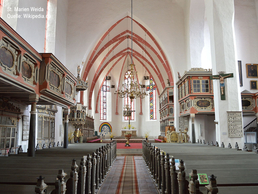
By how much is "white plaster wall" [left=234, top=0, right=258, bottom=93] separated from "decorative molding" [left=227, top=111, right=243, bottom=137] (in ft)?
20.7

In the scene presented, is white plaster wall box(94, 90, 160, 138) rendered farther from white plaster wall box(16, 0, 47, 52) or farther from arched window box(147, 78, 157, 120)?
white plaster wall box(16, 0, 47, 52)

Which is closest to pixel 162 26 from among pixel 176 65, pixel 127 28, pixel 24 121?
pixel 176 65

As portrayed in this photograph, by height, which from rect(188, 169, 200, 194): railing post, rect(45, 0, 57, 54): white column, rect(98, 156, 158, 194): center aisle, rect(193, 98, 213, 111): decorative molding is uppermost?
rect(45, 0, 57, 54): white column

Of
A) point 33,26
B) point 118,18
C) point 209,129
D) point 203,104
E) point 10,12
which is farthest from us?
point 118,18

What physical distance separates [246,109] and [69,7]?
14.7 m

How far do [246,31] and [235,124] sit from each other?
354 inches

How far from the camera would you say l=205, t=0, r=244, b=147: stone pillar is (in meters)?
11.1

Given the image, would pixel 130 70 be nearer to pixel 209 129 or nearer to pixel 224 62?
pixel 224 62

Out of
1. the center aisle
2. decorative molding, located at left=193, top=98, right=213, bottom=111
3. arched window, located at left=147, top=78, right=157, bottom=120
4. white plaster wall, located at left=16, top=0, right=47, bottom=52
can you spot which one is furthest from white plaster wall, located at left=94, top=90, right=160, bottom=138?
the center aisle

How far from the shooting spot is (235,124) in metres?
11.1

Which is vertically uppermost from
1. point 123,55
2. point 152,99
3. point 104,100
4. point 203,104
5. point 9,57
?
point 123,55

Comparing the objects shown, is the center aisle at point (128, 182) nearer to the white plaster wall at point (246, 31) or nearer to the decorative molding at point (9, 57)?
the decorative molding at point (9, 57)

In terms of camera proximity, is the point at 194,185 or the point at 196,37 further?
the point at 196,37

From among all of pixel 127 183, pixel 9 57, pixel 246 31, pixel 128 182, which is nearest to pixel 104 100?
pixel 246 31
